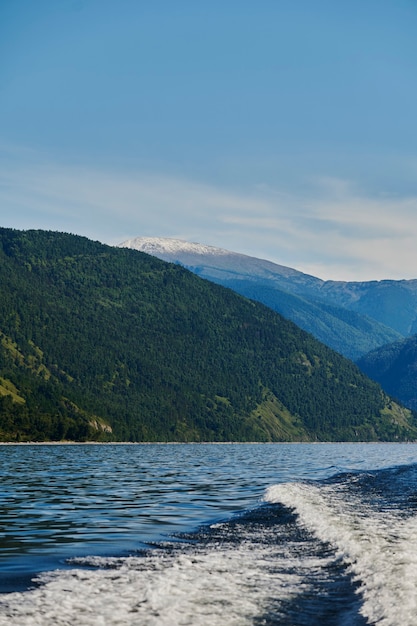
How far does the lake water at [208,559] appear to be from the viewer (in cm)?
2686

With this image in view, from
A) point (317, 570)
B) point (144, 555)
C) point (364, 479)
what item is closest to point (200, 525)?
point (144, 555)

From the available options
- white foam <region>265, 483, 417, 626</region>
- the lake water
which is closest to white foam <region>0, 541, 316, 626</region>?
the lake water

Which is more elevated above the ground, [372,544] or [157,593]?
[372,544]

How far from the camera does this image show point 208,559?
121 feet

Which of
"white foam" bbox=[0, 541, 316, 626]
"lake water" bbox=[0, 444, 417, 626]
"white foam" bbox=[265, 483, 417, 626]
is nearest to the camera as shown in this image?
"white foam" bbox=[0, 541, 316, 626]

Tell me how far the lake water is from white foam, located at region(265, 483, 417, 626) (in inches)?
3.2

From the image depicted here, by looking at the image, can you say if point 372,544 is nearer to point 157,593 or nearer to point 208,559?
point 208,559

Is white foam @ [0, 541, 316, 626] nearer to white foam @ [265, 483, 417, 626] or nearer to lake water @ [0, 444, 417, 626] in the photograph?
lake water @ [0, 444, 417, 626]

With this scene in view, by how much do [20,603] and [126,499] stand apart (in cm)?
4217

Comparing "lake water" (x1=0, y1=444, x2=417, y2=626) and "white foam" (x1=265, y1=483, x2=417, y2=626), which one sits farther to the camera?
"white foam" (x1=265, y1=483, x2=417, y2=626)

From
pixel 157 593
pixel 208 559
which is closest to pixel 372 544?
pixel 208 559

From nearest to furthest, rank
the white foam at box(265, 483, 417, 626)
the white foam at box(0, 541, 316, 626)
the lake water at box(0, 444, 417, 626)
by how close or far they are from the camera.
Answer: the white foam at box(0, 541, 316, 626) → the lake water at box(0, 444, 417, 626) → the white foam at box(265, 483, 417, 626)

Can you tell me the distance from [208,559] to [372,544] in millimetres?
8378

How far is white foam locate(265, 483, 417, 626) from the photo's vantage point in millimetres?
27391
